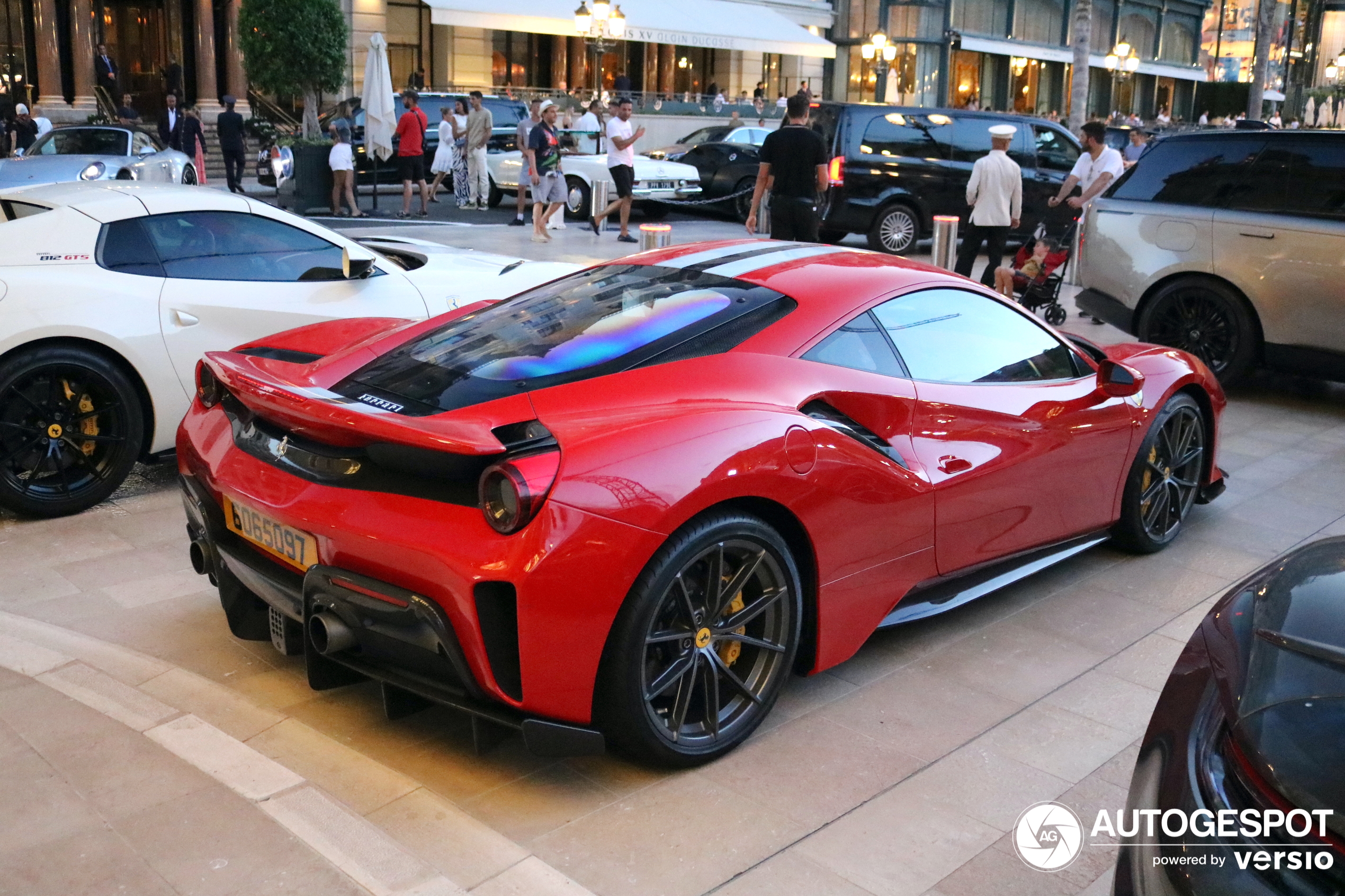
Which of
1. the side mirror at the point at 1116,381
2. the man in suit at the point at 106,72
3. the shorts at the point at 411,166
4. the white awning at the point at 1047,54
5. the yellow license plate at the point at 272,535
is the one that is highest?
the white awning at the point at 1047,54

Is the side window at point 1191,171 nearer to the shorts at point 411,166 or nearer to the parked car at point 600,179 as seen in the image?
the parked car at point 600,179

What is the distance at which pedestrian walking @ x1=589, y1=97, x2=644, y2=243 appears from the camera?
16.2 meters

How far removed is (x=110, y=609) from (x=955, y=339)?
3.17 m

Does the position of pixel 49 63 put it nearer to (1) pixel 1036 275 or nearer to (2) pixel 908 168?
(2) pixel 908 168

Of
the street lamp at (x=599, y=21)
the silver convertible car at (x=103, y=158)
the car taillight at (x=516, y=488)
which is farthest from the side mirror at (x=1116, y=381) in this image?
the street lamp at (x=599, y=21)

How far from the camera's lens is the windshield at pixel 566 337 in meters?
3.67

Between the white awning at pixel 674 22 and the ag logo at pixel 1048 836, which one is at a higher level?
the white awning at pixel 674 22

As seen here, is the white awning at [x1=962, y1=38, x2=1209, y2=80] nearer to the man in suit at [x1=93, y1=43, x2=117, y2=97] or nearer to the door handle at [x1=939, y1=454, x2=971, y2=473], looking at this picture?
the man in suit at [x1=93, y1=43, x2=117, y2=97]

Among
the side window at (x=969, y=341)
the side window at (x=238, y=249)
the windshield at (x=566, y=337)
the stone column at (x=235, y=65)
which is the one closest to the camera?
the windshield at (x=566, y=337)


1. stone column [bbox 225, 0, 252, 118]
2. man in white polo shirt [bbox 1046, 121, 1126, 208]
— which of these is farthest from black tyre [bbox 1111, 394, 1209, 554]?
stone column [bbox 225, 0, 252, 118]

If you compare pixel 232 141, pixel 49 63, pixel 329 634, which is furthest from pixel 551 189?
pixel 49 63

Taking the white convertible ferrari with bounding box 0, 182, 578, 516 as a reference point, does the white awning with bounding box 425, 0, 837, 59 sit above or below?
above

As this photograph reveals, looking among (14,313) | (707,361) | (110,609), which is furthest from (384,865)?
(14,313)

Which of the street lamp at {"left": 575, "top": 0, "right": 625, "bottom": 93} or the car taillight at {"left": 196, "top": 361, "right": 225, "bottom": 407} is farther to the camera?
the street lamp at {"left": 575, "top": 0, "right": 625, "bottom": 93}
